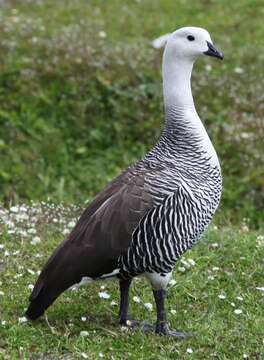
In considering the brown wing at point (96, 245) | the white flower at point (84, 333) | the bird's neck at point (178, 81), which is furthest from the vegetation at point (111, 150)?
the bird's neck at point (178, 81)

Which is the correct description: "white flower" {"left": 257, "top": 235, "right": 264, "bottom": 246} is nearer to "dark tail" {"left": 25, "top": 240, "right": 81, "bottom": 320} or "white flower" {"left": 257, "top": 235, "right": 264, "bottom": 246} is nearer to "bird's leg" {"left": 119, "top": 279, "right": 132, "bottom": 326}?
"bird's leg" {"left": 119, "top": 279, "right": 132, "bottom": 326}

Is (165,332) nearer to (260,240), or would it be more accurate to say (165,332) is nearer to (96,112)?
(260,240)

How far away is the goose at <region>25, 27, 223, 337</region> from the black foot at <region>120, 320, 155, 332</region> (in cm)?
3

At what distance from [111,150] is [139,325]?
4836mm

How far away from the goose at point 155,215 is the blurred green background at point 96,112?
3179 mm

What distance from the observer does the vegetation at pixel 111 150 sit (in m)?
5.70

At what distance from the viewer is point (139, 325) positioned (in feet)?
19.2

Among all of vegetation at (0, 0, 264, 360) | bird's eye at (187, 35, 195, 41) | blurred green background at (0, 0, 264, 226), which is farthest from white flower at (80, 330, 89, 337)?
blurred green background at (0, 0, 264, 226)

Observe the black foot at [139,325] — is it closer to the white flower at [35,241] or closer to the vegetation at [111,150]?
the vegetation at [111,150]

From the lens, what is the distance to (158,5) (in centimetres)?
1430

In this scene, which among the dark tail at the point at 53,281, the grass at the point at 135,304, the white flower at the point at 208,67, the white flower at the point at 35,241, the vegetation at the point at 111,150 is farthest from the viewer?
the white flower at the point at 208,67

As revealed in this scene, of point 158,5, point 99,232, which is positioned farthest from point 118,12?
point 99,232

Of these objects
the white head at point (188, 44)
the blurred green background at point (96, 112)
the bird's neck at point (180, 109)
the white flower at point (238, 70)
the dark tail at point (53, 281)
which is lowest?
the blurred green background at point (96, 112)

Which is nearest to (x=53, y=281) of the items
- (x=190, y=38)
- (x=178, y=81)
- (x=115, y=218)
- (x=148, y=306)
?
(x=115, y=218)
